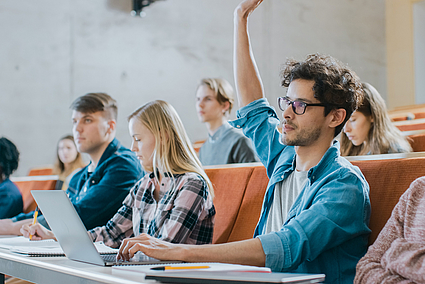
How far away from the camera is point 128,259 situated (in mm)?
1139

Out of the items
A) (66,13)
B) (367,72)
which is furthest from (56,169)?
(367,72)

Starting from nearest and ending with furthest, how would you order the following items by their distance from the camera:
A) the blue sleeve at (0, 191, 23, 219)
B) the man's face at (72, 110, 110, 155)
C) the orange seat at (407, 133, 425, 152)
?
the man's face at (72, 110, 110, 155) → the orange seat at (407, 133, 425, 152) → the blue sleeve at (0, 191, 23, 219)

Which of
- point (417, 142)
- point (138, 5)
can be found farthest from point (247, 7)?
point (138, 5)

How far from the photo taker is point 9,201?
9.32 ft

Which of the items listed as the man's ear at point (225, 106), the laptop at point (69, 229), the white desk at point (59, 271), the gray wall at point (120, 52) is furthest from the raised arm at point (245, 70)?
the gray wall at point (120, 52)

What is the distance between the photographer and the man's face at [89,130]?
88.0 inches

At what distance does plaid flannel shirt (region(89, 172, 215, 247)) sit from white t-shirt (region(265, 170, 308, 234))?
28cm

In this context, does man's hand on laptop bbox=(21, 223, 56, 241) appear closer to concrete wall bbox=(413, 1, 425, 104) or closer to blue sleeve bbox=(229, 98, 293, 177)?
blue sleeve bbox=(229, 98, 293, 177)

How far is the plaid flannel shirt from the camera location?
1.53 metres

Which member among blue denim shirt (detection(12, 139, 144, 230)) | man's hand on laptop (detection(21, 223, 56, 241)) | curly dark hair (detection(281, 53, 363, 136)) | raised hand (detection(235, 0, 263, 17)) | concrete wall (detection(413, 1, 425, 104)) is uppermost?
concrete wall (detection(413, 1, 425, 104))

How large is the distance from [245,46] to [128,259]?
870mm

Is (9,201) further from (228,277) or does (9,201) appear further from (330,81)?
(228,277)

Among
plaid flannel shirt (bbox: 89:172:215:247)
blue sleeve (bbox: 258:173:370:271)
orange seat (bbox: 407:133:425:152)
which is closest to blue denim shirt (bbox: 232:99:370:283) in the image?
blue sleeve (bbox: 258:173:370:271)

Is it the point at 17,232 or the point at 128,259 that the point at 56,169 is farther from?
the point at 128,259
